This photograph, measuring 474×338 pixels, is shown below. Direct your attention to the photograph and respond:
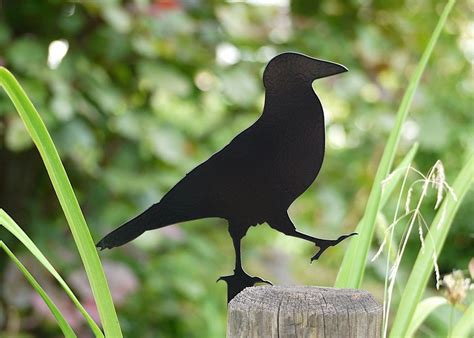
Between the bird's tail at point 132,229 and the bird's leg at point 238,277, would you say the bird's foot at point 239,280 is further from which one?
the bird's tail at point 132,229

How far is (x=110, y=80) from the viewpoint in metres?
2.26

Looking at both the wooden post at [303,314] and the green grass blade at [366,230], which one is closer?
the wooden post at [303,314]

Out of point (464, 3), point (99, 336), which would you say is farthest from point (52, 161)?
point (464, 3)

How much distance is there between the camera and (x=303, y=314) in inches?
34.2

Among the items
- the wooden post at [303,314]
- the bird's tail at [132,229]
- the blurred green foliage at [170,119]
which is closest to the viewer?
the wooden post at [303,314]

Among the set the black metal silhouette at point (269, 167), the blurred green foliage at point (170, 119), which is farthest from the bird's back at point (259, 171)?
the blurred green foliage at point (170, 119)

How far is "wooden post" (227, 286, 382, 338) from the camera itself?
0.87m

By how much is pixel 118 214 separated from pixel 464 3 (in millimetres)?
1587

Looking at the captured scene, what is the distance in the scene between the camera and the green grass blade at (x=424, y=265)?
108cm

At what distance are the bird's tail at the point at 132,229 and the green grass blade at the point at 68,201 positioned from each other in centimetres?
5

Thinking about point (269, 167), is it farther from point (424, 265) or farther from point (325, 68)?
point (424, 265)

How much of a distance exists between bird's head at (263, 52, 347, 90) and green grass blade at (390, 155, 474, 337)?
0.24m

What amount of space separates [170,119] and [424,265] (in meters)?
1.46

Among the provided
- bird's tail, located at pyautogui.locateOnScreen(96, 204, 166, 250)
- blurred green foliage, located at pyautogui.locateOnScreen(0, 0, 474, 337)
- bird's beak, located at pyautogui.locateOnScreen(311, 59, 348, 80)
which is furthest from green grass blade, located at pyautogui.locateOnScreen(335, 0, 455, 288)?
blurred green foliage, located at pyautogui.locateOnScreen(0, 0, 474, 337)
